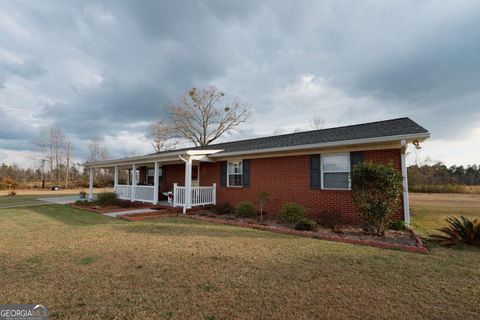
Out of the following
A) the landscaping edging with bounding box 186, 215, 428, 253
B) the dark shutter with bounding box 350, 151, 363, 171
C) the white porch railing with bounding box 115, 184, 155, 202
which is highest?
the dark shutter with bounding box 350, 151, 363, 171

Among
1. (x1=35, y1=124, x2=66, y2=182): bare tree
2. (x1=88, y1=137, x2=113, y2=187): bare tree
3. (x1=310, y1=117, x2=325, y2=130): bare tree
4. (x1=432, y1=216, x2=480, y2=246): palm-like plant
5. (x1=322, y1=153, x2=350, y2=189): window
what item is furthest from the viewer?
(x1=88, y1=137, x2=113, y2=187): bare tree

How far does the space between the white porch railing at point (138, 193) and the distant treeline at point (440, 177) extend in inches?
941

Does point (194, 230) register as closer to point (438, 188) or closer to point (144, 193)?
point (144, 193)

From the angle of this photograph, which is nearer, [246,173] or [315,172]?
[315,172]

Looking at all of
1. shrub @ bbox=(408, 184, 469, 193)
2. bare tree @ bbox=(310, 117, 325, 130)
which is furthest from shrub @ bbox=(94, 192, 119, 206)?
shrub @ bbox=(408, 184, 469, 193)

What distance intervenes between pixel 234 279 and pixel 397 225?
606 centimetres

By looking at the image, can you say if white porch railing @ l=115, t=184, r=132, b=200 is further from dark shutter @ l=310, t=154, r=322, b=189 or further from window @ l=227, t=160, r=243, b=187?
dark shutter @ l=310, t=154, r=322, b=189

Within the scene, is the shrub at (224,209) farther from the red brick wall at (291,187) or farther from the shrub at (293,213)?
the shrub at (293,213)

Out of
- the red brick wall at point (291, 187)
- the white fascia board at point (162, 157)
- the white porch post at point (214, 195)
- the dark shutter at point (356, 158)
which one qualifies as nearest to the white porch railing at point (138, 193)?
the white fascia board at point (162, 157)

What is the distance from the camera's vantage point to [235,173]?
11.2 m

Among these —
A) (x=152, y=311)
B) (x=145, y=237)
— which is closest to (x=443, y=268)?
(x=152, y=311)

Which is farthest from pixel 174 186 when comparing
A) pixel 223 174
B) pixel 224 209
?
pixel 224 209

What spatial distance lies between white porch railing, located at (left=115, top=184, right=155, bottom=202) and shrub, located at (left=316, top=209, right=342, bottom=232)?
350 inches

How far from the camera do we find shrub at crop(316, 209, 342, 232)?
7.36 metres
